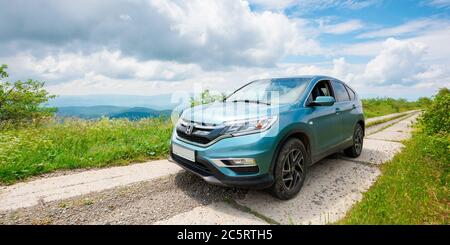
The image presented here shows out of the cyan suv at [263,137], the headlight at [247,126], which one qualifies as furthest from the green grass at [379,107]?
the headlight at [247,126]

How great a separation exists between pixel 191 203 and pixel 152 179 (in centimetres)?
103

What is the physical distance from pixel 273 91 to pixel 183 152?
5.66 feet

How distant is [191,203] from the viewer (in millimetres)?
3109

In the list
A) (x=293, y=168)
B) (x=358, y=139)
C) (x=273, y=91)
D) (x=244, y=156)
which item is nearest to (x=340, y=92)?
(x=358, y=139)

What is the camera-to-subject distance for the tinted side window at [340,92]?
4.71 metres

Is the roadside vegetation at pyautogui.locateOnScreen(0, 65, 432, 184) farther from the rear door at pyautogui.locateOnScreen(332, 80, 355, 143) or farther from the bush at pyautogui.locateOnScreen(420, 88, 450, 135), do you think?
the bush at pyautogui.locateOnScreen(420, 88, 450, 135)

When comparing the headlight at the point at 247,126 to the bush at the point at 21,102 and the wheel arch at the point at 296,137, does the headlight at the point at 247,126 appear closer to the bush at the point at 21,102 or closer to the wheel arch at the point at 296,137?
the wheel arch at the point at 296,137

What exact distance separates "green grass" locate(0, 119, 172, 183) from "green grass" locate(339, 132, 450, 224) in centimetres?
377

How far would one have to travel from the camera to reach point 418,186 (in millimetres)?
3494

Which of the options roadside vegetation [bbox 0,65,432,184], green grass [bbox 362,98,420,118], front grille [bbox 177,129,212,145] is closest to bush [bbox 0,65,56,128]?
roadside vegetation [bbox 0,65,432,184]

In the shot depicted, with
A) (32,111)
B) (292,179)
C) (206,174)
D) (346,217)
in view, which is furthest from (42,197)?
(32,111)

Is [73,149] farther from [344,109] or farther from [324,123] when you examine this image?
[344,109]

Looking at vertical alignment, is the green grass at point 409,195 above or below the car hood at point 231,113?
below
